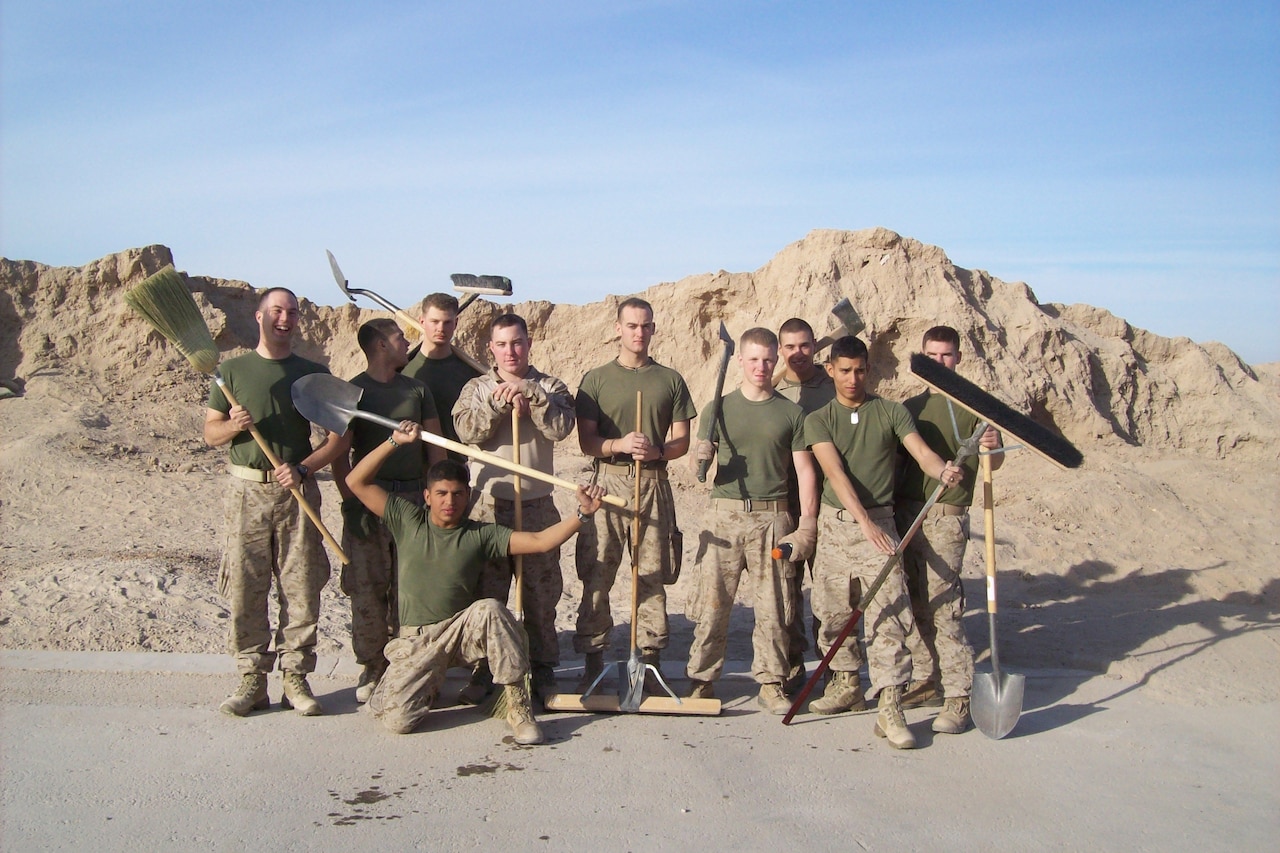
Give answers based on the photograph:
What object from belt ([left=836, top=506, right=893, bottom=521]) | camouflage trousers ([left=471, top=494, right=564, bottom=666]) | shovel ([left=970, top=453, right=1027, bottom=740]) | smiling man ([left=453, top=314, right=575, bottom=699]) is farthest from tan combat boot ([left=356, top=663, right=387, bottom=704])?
shovel ([left=970, top=453, right=1027, bottom=740])

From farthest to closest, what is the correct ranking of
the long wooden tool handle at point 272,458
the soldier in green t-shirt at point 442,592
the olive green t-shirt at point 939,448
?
1. the olive green t-shirt at point 939,448
2. the long wooden tool handle at point 272,458
3. the soldier in green t-shirt at point 442,592

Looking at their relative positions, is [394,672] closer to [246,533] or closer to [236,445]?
[246,533]

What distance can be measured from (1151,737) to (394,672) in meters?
3.36

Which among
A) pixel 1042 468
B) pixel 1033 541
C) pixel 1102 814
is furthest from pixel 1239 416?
pixel 1102 814

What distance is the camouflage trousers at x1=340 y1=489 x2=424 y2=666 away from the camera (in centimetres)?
480

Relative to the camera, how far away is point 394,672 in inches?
173

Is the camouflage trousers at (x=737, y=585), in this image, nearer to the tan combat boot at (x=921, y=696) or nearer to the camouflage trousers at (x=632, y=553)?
the camouflage trousers at (x=632, y=553)

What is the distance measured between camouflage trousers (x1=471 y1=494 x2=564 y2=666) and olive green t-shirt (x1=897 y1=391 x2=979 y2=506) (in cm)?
178

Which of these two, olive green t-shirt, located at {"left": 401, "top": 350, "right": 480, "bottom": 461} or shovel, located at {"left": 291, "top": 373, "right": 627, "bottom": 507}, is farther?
olive green t-shirt, located at {"left": 401, "top": 350, "right": 480, "bottom": 461}

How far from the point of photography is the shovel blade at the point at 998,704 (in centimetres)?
439

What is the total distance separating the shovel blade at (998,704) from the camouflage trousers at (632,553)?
4.77ft

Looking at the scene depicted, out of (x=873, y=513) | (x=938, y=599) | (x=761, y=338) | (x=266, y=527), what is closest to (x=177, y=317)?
(x=266, y=527)

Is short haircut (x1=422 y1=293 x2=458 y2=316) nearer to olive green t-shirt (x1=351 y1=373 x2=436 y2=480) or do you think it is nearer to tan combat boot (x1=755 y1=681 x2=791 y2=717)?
olive green t-shirt (x1=351 y1=373 x2=436 y2=480)

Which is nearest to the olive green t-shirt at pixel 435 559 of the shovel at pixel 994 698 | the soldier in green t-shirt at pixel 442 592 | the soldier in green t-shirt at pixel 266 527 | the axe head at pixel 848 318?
the soldier in green t-shirt at pixel 442 592
